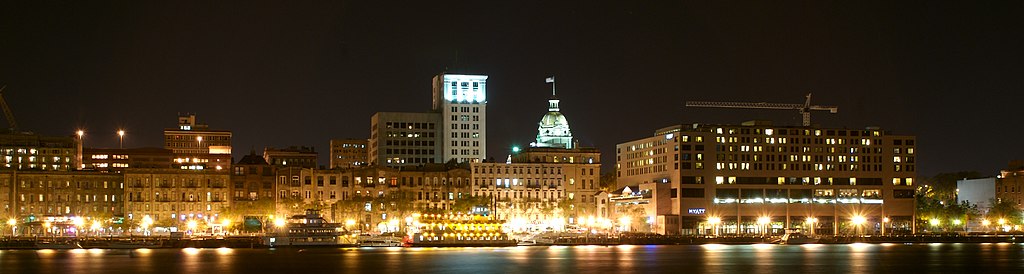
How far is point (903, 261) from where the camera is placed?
165875 millimetres

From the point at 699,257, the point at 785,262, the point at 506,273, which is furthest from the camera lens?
the point at 699,257

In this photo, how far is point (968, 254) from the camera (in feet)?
606

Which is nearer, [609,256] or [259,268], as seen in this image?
[259,268]

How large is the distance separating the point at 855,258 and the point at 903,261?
8088 millimetres

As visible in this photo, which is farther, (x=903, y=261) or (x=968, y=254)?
(x=968, y=254)

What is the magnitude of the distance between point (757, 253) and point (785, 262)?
79.7 feet

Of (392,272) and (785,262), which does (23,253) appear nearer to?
(392,272)

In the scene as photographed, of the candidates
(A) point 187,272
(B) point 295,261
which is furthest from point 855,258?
(A) point 187,272

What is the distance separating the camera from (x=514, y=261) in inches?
Answer: 6471

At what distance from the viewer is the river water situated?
149 metres

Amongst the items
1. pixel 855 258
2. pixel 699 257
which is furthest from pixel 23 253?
pixel 855 258

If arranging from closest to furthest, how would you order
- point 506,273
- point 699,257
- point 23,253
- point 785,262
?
point 506,273 < point 785,262 < point 699,257 < point 23,253

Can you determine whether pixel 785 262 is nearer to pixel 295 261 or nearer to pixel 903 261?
pixel 903 261

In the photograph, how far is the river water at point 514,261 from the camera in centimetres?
14862
